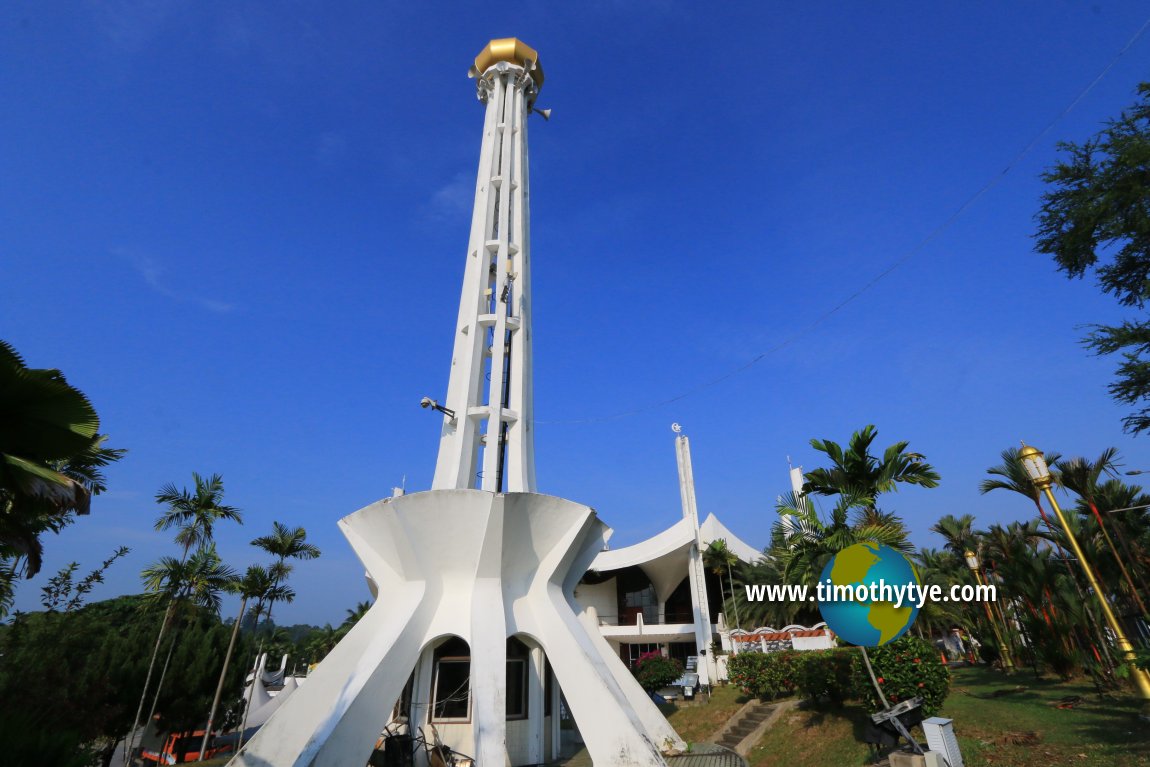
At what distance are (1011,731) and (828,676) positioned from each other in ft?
13.5

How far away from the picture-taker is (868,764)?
9664 mm

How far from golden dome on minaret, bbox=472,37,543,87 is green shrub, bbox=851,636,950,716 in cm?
2092

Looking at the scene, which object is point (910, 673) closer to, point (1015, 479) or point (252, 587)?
point (1015, 479)

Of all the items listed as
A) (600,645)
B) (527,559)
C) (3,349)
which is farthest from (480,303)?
(3,349)

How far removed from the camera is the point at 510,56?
20.4m

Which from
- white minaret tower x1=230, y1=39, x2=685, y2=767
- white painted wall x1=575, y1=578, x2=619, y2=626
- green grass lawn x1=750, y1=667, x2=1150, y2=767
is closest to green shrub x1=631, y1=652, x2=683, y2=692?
green grass lawn x1=750, y1=667, x2=1150, y2=767

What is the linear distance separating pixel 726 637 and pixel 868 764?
18113mm

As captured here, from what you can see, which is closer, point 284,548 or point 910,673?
point 910,673

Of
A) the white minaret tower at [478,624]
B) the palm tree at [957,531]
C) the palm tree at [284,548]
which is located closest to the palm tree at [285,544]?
the palm tree at [284,548]

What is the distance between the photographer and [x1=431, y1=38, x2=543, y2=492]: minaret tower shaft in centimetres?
1516

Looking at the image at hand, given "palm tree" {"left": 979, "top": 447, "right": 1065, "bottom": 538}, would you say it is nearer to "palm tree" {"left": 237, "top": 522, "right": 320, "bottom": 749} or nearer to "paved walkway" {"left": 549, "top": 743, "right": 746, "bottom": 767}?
"paved walkway" {"left": 549, "top": 743, "right": 746, "bottom": 767}

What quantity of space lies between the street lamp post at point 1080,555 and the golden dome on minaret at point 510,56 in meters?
19.5

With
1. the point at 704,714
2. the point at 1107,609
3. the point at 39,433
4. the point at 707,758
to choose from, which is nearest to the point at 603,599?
the point at 704,714

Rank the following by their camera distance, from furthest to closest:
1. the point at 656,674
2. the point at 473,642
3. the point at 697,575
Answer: the point at 697,575 → the point at 656,674 → the point at 473,642
